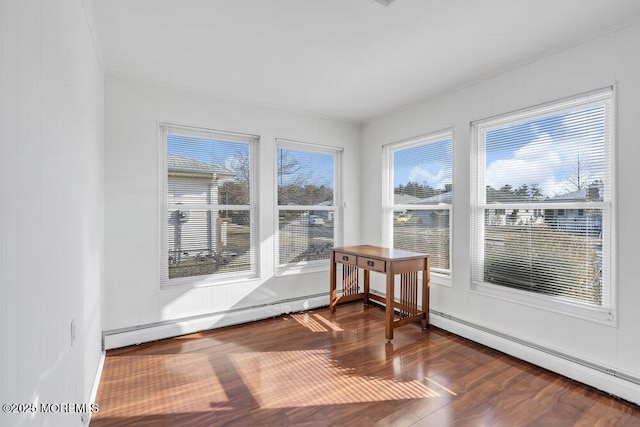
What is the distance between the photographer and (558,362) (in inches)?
101

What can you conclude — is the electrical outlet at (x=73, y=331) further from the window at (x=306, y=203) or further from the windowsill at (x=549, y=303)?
the windowsill at (x=549, y=303)

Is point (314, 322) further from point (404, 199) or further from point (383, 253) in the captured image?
point (404, 199)

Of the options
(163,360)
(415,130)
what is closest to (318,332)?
(163,360)

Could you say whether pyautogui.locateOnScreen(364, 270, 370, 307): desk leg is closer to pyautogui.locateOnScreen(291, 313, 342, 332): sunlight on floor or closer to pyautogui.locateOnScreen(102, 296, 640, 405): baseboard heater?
pyautogui.locateOnScreen(102, 296, 640, 405): baseboard heater

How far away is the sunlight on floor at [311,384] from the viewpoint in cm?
224

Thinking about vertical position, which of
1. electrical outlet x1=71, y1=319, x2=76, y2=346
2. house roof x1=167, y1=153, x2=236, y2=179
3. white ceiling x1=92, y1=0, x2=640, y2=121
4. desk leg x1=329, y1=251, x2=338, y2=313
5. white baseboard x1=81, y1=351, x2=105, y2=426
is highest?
white ceiling x1=92, y1=0, x2=640, y2=121

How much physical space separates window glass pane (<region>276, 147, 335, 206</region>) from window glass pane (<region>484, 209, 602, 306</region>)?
2.11m

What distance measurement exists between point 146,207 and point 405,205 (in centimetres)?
299

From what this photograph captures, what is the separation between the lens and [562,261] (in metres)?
2.69

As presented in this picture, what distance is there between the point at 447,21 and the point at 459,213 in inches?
74.3

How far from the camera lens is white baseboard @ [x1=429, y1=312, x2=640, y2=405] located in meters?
2.23

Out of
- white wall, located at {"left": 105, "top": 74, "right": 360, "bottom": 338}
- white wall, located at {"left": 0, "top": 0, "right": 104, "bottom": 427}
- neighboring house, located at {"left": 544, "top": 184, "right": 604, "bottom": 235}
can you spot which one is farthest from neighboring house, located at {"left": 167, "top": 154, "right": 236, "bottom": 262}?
neighboring house, located at {"left": 544, "top": 184, "right": 604, "bottom": 235}

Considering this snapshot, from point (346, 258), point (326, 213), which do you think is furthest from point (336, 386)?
point (326, 213)

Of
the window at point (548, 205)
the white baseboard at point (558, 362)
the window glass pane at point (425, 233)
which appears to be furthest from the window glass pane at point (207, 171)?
the white baseboard at point (558, 362)
